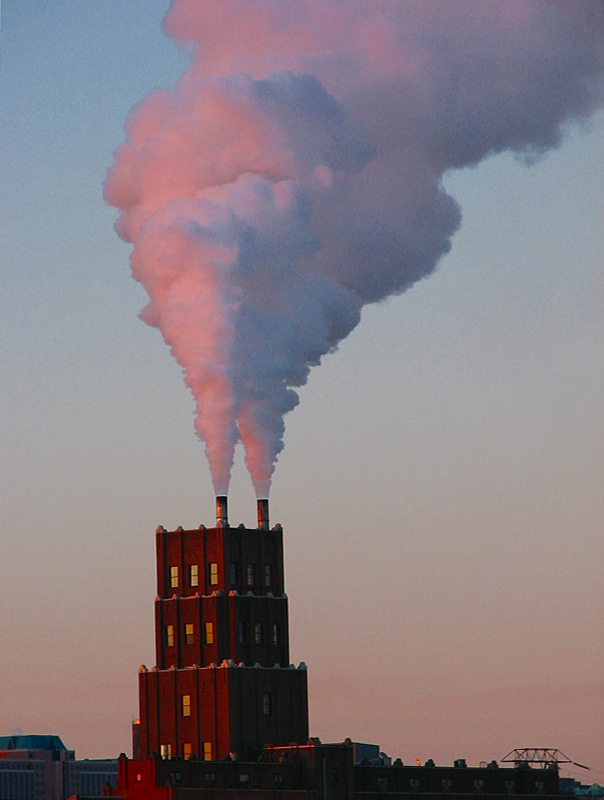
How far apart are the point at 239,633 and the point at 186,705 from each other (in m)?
6.74

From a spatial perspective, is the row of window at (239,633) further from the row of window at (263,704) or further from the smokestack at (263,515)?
the smokestack at (263,515)

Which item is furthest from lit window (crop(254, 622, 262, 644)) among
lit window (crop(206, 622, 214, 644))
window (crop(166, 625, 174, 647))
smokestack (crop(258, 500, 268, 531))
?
smokestack (crop(258, 500, 268, 531))

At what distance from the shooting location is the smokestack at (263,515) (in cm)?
15262

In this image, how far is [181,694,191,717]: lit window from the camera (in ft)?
486

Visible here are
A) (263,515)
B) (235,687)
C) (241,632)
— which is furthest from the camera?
(263,515)

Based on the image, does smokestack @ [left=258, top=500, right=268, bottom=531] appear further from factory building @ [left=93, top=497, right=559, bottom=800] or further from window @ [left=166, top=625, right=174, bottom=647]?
window @ [left=166, top=625, right=174, bottom=647]

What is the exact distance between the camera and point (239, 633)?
150 metres

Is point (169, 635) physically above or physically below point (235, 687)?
above

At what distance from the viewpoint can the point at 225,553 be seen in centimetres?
14938

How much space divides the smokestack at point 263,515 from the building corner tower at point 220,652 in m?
0.11

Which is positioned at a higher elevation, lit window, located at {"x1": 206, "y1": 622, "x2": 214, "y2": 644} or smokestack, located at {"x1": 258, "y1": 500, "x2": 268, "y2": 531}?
smokestack, located at {"x1": 258, "y1": 500, "x2": 268, "y2": 531}

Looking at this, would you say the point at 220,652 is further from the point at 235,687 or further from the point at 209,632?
the point at 235,687

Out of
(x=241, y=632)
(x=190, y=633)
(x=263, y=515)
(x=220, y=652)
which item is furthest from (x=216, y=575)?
(x=263, y=515)

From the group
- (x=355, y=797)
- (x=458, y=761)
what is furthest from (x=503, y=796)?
(x=355, y=797)
